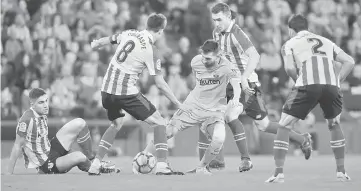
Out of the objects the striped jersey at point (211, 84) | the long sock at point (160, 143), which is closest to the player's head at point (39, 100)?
the long sock at point (160, 143)

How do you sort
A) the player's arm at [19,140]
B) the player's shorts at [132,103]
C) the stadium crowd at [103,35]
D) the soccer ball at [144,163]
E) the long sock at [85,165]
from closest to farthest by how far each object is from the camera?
the player's shorts at [132,103]
the player's arm at [19,140]
the soccer ball at [144,163]
the long sock at [85,165]
the stadium crowd at [103,35]

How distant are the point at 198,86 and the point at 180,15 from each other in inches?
359

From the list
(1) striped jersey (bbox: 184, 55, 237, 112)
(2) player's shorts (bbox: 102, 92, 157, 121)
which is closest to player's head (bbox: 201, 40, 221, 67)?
(1) striped jersey (bbox: 184, 55, 237, 112)

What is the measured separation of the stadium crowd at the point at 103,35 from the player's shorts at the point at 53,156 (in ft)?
16.9

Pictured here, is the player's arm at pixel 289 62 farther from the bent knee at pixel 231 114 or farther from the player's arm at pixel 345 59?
the bent knee at pixel 231 114

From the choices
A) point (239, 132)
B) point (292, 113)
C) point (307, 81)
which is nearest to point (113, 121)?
point (239, 132)

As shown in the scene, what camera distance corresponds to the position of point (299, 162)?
12.8m

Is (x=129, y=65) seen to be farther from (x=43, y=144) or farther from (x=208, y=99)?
(x=43, y=144)

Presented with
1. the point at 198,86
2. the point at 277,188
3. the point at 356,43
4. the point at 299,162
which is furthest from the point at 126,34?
the point at 356,43

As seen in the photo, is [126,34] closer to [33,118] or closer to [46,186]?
[33,118]

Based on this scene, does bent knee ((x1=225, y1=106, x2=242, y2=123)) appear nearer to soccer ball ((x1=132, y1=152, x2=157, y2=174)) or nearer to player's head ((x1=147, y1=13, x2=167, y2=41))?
soccer ball ((x1=132, y1=152, x2=157, y2=174))

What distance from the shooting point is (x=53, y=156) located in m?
10.3

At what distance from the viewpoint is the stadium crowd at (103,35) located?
16.6m

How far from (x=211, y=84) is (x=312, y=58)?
2038mm
